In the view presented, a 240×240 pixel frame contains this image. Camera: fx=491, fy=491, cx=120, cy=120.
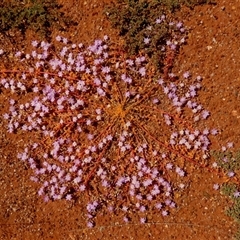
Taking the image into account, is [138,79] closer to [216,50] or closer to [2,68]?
[216,50]

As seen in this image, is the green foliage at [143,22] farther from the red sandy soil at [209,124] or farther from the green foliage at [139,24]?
the red sandy soil at [209,124]

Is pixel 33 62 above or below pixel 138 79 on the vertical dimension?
above

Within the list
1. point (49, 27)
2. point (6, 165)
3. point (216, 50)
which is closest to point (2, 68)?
point (49, 27)

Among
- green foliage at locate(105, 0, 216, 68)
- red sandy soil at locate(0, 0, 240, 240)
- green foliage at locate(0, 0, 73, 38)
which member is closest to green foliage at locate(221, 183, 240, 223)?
red sandy soil at locate(0, 0, 240, 240)

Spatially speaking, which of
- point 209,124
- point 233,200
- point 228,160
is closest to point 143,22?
point 209,124

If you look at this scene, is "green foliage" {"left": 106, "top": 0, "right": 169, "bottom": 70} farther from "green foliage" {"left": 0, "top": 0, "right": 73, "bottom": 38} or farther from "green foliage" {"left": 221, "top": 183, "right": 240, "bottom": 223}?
"green foliage" {"left": 221, "top": 183, "right": 240, "bottom": 223}

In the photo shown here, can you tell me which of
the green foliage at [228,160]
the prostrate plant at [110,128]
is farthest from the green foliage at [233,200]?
the prostrate plant at [110,128]
